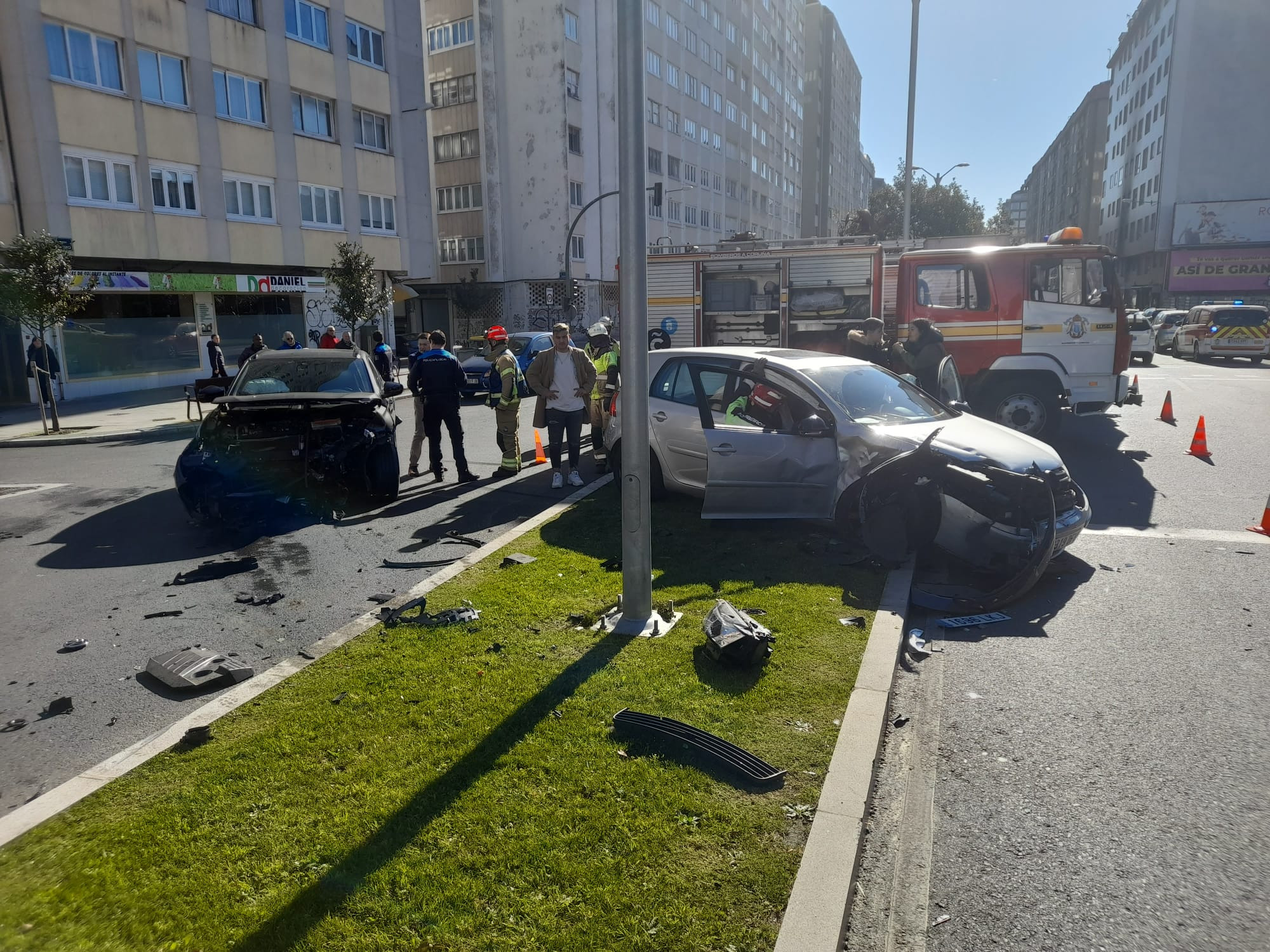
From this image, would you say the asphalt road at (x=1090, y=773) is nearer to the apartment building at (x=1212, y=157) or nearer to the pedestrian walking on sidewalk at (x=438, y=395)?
the pedestrian walking on sidewalk at (x=438, y=395)

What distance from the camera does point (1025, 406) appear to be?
11953 millimetres

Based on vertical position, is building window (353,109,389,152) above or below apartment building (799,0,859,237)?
below

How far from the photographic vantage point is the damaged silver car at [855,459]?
20.6 feet

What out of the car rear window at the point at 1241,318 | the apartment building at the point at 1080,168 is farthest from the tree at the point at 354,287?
the apartment building at the point at 1080,168

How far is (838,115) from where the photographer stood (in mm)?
113562

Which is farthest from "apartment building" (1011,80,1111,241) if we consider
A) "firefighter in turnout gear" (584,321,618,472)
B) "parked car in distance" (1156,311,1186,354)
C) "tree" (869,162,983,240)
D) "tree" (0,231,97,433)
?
"tree" (0,231,97,433)

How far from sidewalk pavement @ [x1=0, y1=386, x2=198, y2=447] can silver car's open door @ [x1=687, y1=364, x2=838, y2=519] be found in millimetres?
13014

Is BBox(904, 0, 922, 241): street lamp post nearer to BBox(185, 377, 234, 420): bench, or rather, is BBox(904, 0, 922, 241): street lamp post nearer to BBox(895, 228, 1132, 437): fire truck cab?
BBox(895, 228, 1132, 437): fire truck cab

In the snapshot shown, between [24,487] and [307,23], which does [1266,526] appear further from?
[307,23]

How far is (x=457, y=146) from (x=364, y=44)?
13.8m

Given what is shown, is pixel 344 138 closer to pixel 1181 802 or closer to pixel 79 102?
pixel 79 102

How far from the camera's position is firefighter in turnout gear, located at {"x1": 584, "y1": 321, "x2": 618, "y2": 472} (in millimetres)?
11102

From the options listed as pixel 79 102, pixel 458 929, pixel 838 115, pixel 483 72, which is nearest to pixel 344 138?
pixel 79 102

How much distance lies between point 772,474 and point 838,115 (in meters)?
119
